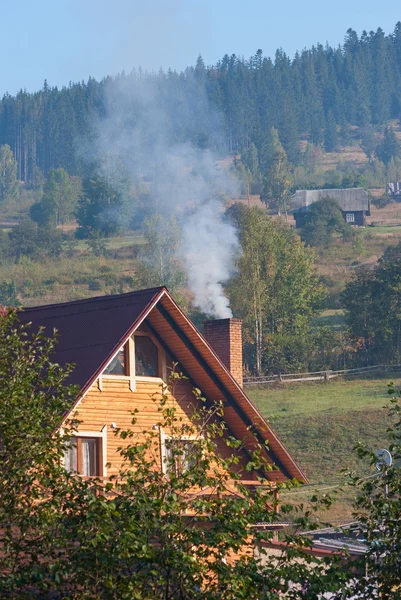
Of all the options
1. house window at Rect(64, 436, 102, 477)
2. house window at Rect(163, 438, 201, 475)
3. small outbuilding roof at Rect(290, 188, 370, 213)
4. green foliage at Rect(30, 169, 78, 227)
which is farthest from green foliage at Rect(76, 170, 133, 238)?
house window at Rect(163, 438, 201, 475)

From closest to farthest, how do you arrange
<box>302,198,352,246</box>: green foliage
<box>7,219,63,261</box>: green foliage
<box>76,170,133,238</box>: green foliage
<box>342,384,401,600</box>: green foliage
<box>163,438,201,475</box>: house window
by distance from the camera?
<box>163,438,201,475</box>: house window < <box>342,384,401,600</box>: green foliage < <box>302,198,352,246</box>: green foliage < <box>7,219,63,261</box>: green foliage < <box>76,170,133,238</box>: green foliage

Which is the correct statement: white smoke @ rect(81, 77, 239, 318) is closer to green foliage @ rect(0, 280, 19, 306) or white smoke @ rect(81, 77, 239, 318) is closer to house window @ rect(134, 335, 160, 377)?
green foliage @ rect(0, 280, 19, 306)

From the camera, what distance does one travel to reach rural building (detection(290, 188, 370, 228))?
142 m

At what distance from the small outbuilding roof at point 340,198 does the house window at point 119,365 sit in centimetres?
11763

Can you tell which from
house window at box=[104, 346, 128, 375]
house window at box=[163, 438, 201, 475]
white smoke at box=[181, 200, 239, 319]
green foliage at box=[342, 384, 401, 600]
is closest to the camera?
house window at box=[163, 438, 201, 475]

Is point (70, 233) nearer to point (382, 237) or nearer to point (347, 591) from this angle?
point (382, 237)

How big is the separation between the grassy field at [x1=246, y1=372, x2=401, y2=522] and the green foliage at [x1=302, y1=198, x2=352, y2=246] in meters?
54.0

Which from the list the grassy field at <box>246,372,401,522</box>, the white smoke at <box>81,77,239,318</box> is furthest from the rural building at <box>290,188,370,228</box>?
the grassy field at <box>246,372,401,522</box>

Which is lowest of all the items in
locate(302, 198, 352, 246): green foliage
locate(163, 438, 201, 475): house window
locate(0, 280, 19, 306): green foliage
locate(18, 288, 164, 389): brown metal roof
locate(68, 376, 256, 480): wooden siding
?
locate(163, 438, 201, 475): house window

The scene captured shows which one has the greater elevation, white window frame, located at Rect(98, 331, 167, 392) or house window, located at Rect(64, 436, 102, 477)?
white window frame, located at Rect(98, 331, 167, 392)

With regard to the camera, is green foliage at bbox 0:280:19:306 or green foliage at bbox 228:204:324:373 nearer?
green foliage at bbox 228:204:324:373

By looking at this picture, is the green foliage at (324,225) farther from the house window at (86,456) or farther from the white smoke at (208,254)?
the house window at (86,456)

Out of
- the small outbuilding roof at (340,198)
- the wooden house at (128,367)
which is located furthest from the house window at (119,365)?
the small outbuilding roof at (340,198)

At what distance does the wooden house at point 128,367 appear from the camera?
71.4 feet
